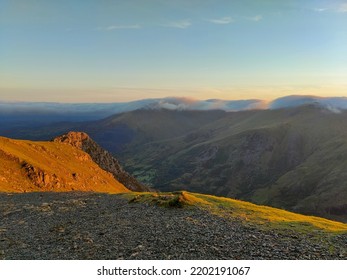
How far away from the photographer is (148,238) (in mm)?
36562

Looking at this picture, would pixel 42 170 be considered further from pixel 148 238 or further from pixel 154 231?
pixel 148 238

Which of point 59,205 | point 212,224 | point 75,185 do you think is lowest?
point 75,185

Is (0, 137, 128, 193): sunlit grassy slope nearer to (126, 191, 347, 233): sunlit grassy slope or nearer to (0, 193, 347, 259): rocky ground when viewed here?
(0, 193, 347, 259): rocky ground

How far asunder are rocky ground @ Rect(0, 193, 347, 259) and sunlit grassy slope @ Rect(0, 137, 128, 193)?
49.7m

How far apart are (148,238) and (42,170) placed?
4078 inches

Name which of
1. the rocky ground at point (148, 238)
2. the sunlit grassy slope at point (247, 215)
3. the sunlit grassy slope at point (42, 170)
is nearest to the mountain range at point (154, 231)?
the rocky ground at point (148, 238)

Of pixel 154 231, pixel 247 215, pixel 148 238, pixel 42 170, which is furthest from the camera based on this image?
pixel 42 170

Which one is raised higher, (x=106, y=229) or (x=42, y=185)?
(x=106, y=229)

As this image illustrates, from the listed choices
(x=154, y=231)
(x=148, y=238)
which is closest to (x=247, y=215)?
(x=154, y=231)

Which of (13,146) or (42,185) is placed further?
(13,146)
